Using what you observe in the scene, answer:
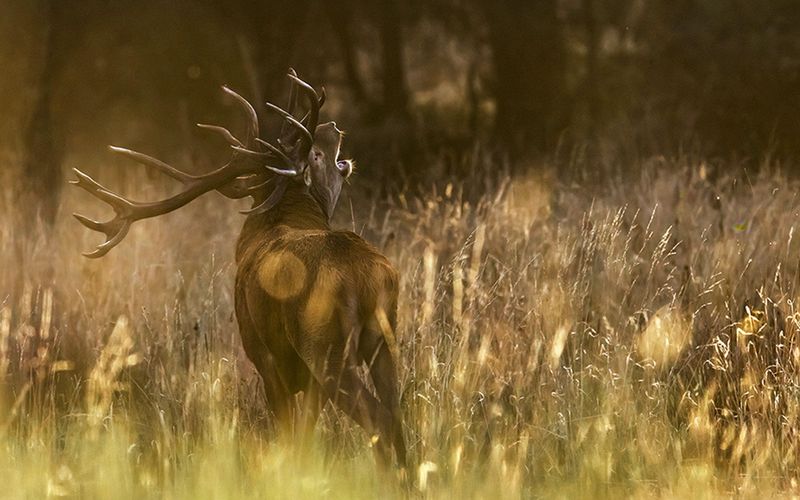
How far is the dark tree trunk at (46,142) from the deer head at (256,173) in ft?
19.9

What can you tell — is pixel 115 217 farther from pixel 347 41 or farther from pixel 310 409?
pixel 347 41

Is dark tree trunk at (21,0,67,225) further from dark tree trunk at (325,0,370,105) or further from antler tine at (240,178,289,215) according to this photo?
antler tine at (240,178,289,215)

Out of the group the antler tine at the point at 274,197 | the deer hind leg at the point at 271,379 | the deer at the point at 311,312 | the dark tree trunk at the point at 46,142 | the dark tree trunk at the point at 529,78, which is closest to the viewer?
the deer at the point at 311,312

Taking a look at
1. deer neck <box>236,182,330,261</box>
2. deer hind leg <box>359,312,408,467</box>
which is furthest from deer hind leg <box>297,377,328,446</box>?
deer neck <box>236,182,330,261</box>

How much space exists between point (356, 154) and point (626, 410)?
11.1m

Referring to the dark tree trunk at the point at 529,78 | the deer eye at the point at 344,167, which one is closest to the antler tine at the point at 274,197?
the deer eye at the point at 344,167

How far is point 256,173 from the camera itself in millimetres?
6320

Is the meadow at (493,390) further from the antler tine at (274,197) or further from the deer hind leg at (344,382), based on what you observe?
the antler tine at (274,197)

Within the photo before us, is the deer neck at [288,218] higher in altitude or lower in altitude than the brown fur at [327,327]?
higher

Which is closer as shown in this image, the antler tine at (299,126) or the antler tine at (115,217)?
the antler tine at (299,126)

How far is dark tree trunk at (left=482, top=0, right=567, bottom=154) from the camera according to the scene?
16.3 m

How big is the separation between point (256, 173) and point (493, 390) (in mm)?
1605

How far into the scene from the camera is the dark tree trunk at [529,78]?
53.6 feet

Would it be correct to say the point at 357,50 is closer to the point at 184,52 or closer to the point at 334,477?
the point at 184,52
